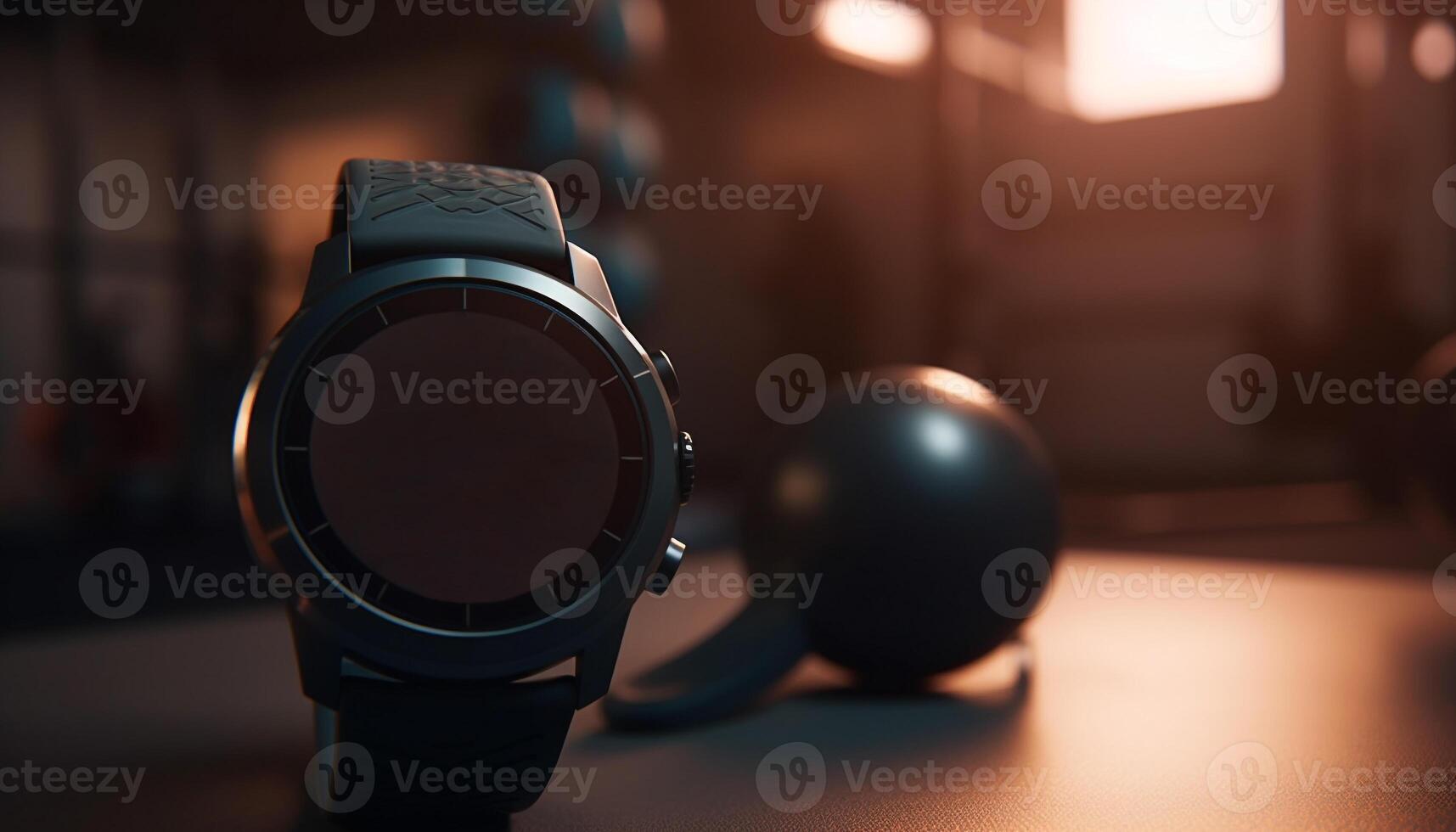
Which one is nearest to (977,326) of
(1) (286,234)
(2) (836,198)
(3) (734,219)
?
(2) (836,198)

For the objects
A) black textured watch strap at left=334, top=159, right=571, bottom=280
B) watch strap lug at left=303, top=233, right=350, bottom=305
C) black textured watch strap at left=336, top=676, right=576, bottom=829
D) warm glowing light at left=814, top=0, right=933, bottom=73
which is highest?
warm glowing light at left=814, top=0, right=933, bottom=73

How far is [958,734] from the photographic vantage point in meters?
1.44

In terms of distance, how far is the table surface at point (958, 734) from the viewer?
1.13m

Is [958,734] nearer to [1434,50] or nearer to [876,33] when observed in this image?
[876,33]

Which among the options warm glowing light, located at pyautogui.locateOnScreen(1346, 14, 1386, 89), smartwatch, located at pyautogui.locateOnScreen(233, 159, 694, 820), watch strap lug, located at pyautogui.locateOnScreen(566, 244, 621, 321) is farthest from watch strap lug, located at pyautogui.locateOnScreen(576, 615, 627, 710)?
warm glowing light, located at pyautogui.locateOnScreen(1346, 14, 1386, 89)

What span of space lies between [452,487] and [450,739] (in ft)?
0.70

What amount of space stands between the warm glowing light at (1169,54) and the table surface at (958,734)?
292 centimetres

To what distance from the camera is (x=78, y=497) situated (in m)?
3.14

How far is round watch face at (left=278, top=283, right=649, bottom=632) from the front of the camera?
A: 995mm

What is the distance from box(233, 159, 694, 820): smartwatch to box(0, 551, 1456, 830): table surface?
0.54ft

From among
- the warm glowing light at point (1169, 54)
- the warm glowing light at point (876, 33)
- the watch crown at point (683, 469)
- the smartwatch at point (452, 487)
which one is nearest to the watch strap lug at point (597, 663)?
the smartwatch at point (452, 487)

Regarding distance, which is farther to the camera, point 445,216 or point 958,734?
point 958,734

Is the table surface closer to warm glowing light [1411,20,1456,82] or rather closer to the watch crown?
the watch crown

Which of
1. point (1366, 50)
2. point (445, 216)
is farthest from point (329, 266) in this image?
point (1366, 50)
